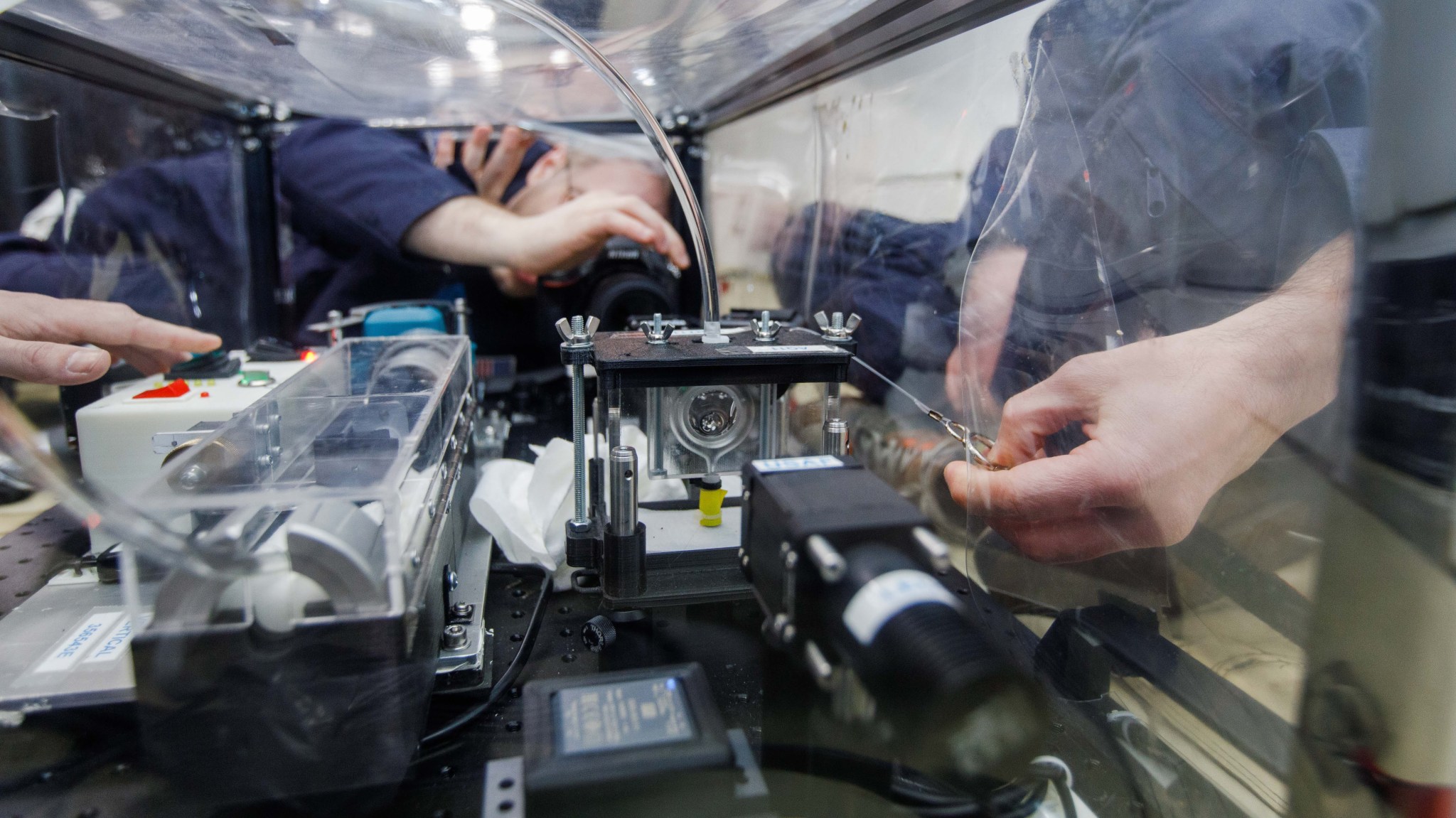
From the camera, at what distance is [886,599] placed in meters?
0.39

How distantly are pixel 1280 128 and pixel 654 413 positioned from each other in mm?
556

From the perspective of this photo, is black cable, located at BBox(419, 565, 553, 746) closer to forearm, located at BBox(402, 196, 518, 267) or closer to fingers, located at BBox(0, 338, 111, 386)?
fingers, located at BBox(0, 338, 111, 386)

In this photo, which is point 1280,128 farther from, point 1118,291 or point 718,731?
point 718,731

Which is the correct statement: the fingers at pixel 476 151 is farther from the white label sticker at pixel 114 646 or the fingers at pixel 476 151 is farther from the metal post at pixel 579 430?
the white label sticker at pixel 114 646

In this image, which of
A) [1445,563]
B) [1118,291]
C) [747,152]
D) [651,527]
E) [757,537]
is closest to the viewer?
[1445,563]

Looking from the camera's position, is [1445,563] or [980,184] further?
[980,184]

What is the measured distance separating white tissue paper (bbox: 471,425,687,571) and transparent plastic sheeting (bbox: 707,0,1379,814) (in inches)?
15.6

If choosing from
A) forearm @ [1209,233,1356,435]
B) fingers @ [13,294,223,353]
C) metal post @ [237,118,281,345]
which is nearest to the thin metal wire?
forearm @ [1209,233,1356,435]

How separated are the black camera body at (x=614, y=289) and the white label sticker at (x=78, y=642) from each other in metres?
0.83

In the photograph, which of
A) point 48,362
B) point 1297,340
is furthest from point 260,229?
point 1297,340

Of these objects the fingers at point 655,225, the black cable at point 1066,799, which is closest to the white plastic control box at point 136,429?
the fingers at point 655,225

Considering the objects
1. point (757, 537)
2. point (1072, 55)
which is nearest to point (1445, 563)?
point (757, 537)

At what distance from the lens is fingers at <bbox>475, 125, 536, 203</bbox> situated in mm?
1639

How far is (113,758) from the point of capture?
550 mm
